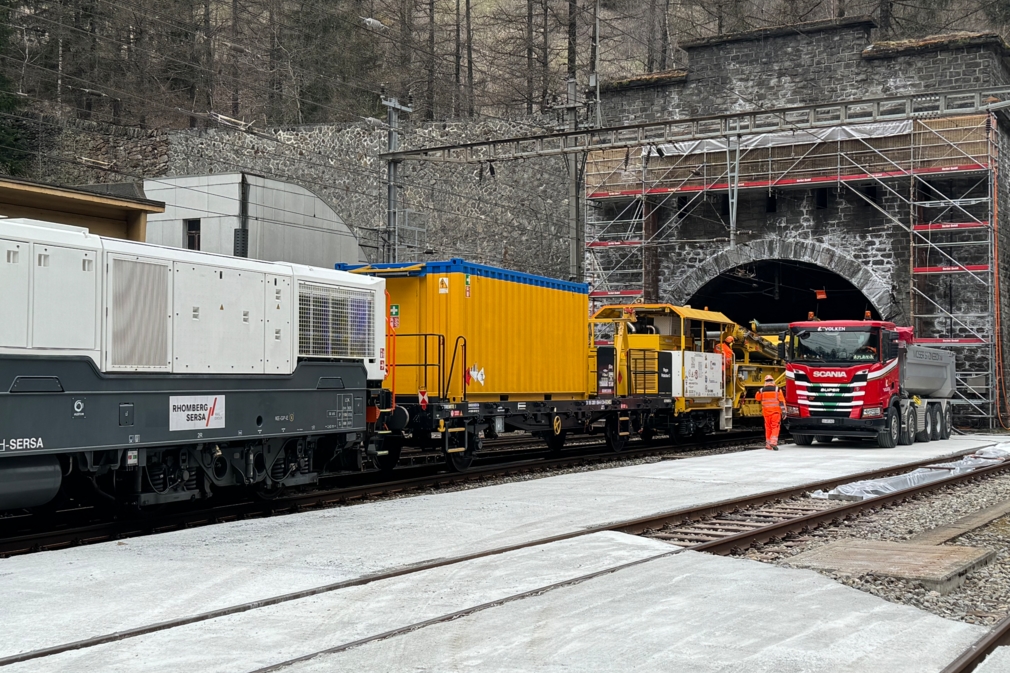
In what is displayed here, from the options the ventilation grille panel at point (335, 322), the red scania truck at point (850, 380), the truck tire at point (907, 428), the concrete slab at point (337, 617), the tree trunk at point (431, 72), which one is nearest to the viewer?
the concrete slab at point (337, 617)

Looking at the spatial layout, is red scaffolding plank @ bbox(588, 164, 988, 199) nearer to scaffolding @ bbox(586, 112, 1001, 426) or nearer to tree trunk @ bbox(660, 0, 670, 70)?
scaffolding @ bbox(586, 112, 1001, 426)

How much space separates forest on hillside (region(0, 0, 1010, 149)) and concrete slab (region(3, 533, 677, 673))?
41913mm

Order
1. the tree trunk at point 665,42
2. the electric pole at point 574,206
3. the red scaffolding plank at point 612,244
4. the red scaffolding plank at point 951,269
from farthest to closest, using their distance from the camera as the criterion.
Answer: the tree trunk at point 665,42, the electric pole at point 574,206, the red scaffolding plank at point 612,244, the red scaffolding plank at point 951,269

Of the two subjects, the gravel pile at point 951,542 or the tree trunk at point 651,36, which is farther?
the tree trunk at point 651,36

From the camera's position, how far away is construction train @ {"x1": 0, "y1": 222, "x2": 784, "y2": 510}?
10.0 m

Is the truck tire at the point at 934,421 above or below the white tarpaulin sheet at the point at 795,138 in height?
below

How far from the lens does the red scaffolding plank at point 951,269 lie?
31984 mm

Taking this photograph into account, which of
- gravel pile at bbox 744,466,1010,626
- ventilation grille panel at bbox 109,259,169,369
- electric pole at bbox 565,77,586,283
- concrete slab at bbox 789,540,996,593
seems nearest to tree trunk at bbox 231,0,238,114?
electric pole at bbox 565,77,586,283

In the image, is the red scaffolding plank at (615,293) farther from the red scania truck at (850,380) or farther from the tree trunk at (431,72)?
the tree trunk at (431,72)

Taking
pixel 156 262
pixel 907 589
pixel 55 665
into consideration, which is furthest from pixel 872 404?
pixel 55 665

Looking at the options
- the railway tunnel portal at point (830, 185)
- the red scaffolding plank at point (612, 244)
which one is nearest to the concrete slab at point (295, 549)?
the railway tunnel portal at point (830, 185)

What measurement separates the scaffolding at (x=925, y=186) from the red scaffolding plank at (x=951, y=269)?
0.12ft

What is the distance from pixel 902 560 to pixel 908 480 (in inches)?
317

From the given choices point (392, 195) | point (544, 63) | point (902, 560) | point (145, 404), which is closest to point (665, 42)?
point (544, 63)
